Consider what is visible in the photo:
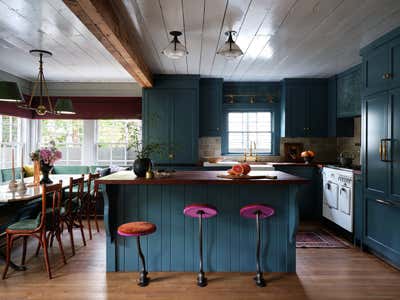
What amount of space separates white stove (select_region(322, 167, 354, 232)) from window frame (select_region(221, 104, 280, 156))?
4.11ft

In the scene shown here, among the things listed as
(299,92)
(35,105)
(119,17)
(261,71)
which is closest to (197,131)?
(261,71)

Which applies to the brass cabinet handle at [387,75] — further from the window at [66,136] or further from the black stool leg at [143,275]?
the window at [66,136]

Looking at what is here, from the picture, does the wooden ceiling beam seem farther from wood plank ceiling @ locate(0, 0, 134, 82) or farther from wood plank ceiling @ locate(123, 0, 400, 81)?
wood plank ceiling @ locate(0, 0, 134, 82)

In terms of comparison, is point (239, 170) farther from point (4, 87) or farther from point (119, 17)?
point (4, 87)

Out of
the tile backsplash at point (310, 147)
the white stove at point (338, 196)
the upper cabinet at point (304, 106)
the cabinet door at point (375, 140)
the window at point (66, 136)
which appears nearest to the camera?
the cabinet door at point (375, 140)

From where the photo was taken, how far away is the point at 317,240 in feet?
13.5

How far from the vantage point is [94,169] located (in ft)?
19.8

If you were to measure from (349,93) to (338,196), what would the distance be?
5.72 feet

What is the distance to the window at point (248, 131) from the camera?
6.05 m

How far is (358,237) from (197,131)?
3.02 m

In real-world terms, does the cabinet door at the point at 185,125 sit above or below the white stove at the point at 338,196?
above

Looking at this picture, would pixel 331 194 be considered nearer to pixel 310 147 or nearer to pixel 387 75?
pixel 310 147

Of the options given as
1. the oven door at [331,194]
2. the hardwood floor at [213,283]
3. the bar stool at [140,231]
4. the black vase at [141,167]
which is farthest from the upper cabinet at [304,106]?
the bar stool at [140,231]

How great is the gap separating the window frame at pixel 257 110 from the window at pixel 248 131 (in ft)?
0.24
